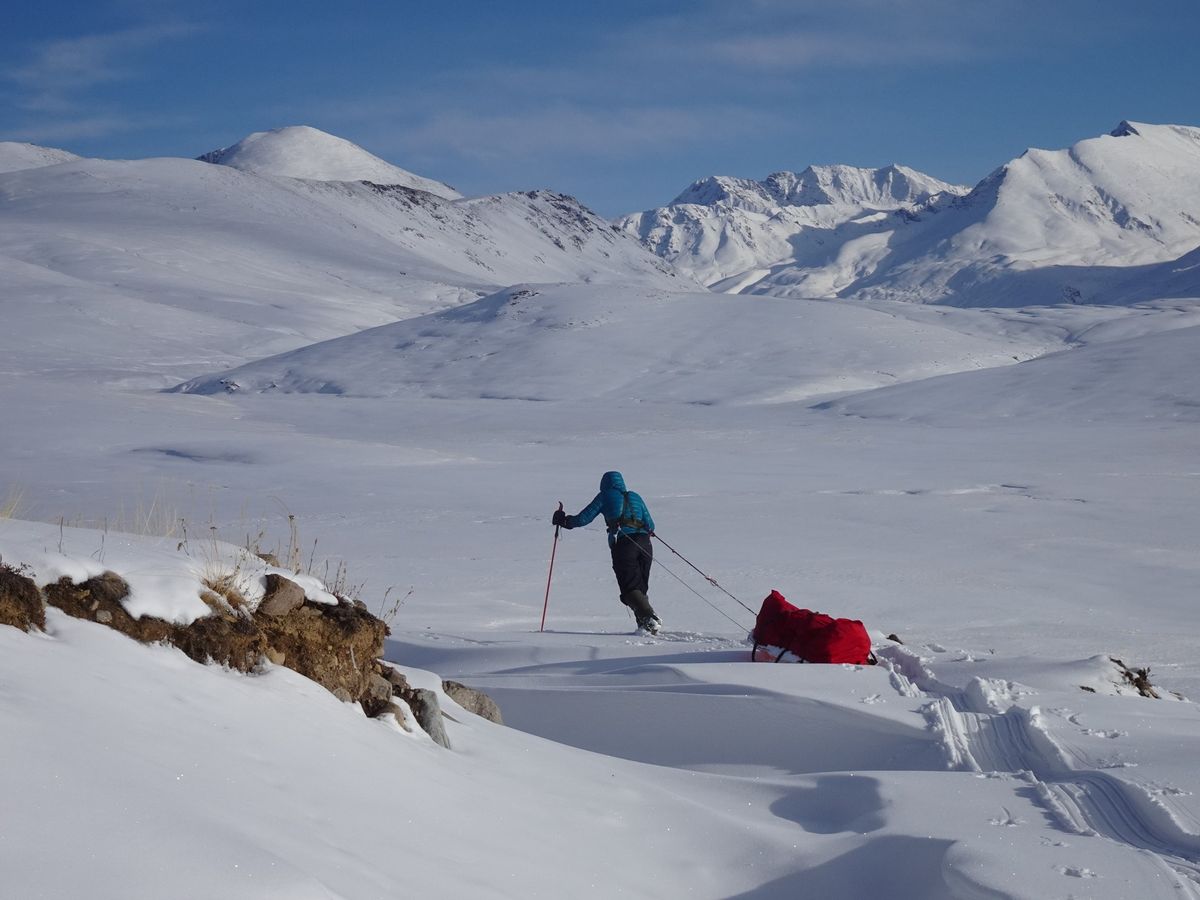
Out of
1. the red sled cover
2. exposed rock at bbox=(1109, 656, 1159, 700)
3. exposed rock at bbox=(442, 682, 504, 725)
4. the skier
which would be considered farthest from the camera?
the skier

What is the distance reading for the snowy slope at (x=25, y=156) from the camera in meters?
166

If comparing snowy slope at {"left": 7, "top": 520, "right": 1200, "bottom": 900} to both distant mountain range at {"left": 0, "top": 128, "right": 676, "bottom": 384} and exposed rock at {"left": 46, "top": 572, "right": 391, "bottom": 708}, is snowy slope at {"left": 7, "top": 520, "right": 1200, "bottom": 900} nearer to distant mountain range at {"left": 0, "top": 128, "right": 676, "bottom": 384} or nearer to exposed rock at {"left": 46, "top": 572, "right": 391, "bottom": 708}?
exposed rock at {"left": 46, "top": 572, "right": 391, "bottom": 708}

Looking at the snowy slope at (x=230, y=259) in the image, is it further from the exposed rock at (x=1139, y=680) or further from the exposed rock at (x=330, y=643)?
the exposed rock at (x=330, y=643)

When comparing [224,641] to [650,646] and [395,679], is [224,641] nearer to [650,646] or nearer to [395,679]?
[395,679]

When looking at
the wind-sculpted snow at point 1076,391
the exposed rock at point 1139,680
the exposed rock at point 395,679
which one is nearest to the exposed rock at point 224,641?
the exposed rock at point 395,679

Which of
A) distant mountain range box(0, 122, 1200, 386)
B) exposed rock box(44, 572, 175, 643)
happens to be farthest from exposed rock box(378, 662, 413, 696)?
distant mountain range box(0, 122, 1200, 386)

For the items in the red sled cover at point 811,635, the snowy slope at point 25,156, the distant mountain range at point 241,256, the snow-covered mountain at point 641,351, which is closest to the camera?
the red sled cover at point 811,635

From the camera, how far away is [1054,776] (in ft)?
14.8

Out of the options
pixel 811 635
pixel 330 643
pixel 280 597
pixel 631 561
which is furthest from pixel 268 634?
pixel 631 561

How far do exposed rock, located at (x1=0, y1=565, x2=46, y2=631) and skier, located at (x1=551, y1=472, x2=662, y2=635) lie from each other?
20.1 ft

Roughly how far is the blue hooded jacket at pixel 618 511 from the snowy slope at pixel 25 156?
171 metres

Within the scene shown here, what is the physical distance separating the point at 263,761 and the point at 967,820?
231cm

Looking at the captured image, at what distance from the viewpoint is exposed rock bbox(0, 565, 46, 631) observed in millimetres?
3333

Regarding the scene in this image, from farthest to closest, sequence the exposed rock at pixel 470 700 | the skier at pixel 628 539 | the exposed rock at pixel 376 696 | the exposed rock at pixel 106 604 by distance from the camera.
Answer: the skier at pixel 628 539
the exposed rock at pixel 470 700
the exposed rock at pixel 376 696
the exposed rock at pixel 106 604
